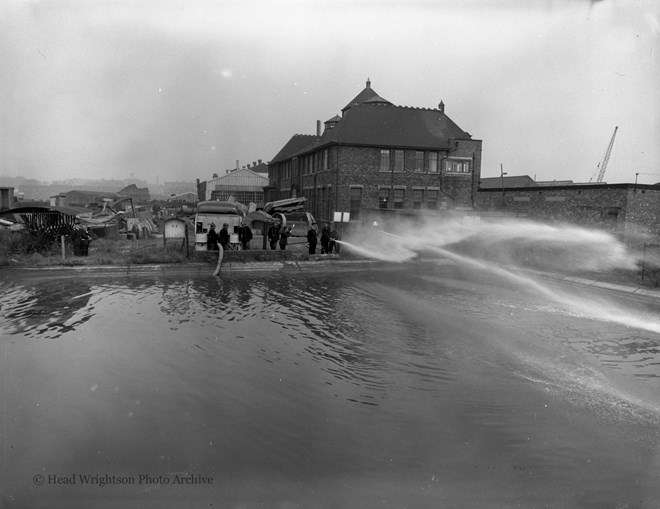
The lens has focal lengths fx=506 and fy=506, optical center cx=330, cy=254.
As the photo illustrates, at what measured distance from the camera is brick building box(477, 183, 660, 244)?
1070 inches

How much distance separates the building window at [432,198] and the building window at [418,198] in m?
0.51

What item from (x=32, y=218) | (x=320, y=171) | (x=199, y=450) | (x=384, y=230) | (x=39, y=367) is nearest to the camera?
(x=199, y=450)

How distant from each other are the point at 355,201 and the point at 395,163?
4309 millimetres

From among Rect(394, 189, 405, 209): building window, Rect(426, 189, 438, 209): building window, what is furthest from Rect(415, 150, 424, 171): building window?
Rect(394, 189, 405, 209): building window

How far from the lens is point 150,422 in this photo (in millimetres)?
6680

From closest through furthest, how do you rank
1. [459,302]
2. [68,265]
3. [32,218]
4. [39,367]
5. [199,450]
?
1. [199,450]
2. [39,367]
3. [459,302]
4. [68,265]
5. [32,218]

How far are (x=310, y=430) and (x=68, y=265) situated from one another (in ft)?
52.4

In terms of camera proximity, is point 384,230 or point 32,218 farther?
point 384,230

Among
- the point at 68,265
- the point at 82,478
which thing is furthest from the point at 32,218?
the point at 82,478

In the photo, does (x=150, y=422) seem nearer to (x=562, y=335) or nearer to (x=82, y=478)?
(x=82, y=478)

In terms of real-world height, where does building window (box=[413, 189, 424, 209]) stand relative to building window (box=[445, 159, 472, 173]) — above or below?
below

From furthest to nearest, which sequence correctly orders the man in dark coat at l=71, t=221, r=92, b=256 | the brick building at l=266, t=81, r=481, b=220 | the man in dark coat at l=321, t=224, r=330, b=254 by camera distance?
the brick building at l=266, t=81, r=481, b=220 < the man in dark coat at l=321, t=224, r=330, b=254 < the man in dark coat at l=71, t=221, r=92, b=256

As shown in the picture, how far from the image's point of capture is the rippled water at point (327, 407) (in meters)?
5.37

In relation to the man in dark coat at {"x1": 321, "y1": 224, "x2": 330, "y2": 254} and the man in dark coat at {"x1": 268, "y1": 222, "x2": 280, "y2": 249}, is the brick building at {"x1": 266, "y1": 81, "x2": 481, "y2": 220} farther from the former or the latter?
the man in dark coat at {"x1": 321, "y1": 224, "x2": 330, "y2": 254}
